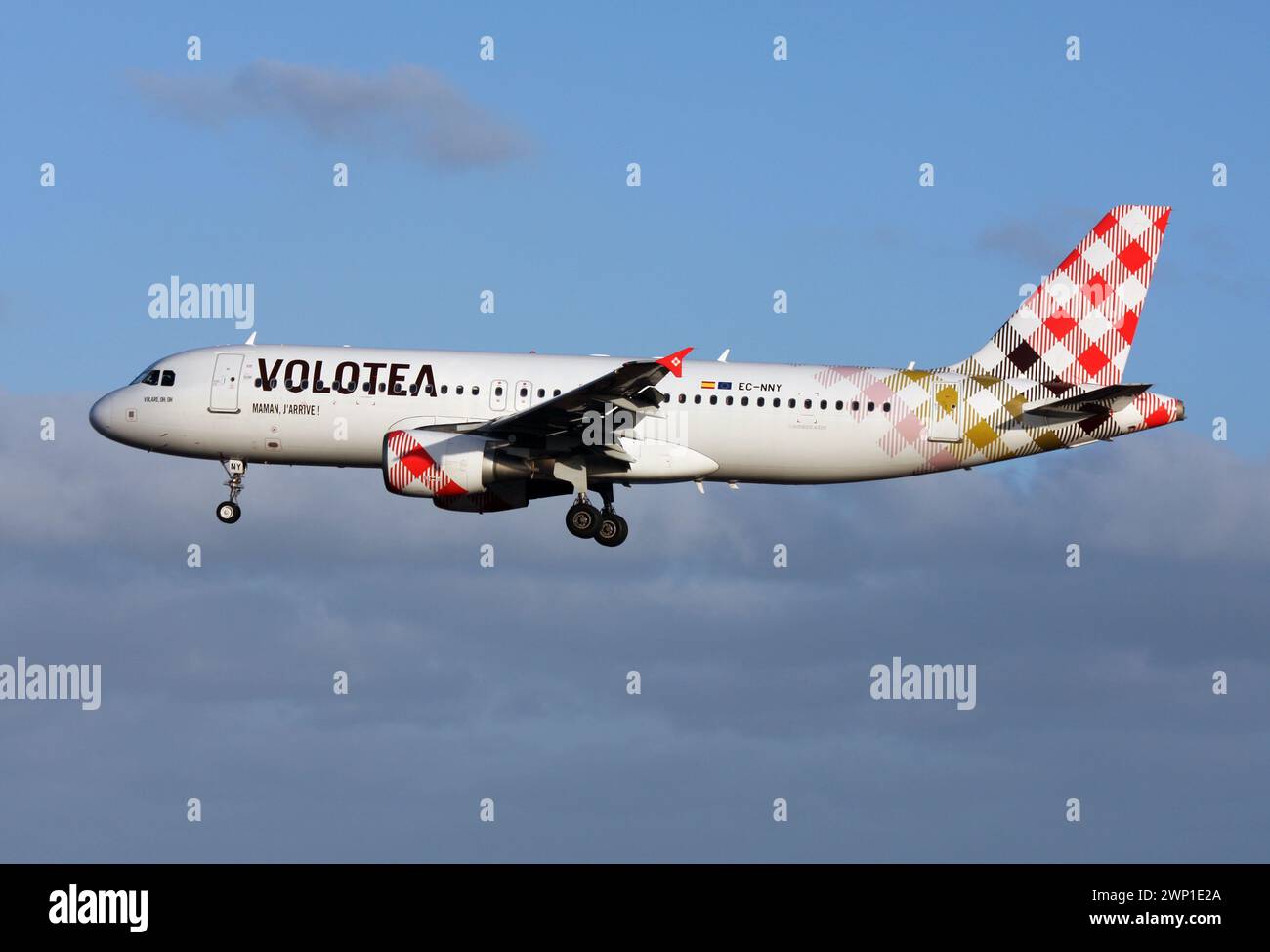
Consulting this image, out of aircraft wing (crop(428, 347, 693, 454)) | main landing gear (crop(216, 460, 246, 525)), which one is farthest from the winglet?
main landing gear (crop(216, 460, 246, 525))

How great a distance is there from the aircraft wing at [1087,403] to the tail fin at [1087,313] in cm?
130

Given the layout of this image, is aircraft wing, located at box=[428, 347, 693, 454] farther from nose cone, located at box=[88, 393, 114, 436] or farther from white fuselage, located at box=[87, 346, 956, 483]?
nose cone, located at box=[88, 393, 114, 436]

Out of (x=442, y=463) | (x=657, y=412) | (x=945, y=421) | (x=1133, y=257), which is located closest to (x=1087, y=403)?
(x=945, y=421)

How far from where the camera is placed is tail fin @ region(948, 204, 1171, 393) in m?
60.2

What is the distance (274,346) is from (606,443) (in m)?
10.1

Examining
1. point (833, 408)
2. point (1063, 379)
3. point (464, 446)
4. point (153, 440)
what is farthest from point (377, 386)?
point (1063, 379)

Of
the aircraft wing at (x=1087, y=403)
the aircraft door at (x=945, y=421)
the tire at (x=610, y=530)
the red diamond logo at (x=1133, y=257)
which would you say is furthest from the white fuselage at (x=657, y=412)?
the red diamond logo at (x=1133, y=257)

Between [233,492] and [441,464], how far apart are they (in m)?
7.30

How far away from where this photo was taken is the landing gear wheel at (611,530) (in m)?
58.3

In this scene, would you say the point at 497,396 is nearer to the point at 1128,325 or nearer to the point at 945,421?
the point at 945,421

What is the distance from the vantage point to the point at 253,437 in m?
58.2

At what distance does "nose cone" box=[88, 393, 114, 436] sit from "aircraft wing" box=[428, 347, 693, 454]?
1052cm

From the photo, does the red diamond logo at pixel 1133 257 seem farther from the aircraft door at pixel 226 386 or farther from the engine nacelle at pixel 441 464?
the aircraft door at pixel 226 386

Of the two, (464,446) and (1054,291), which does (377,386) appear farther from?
(1054,291)
